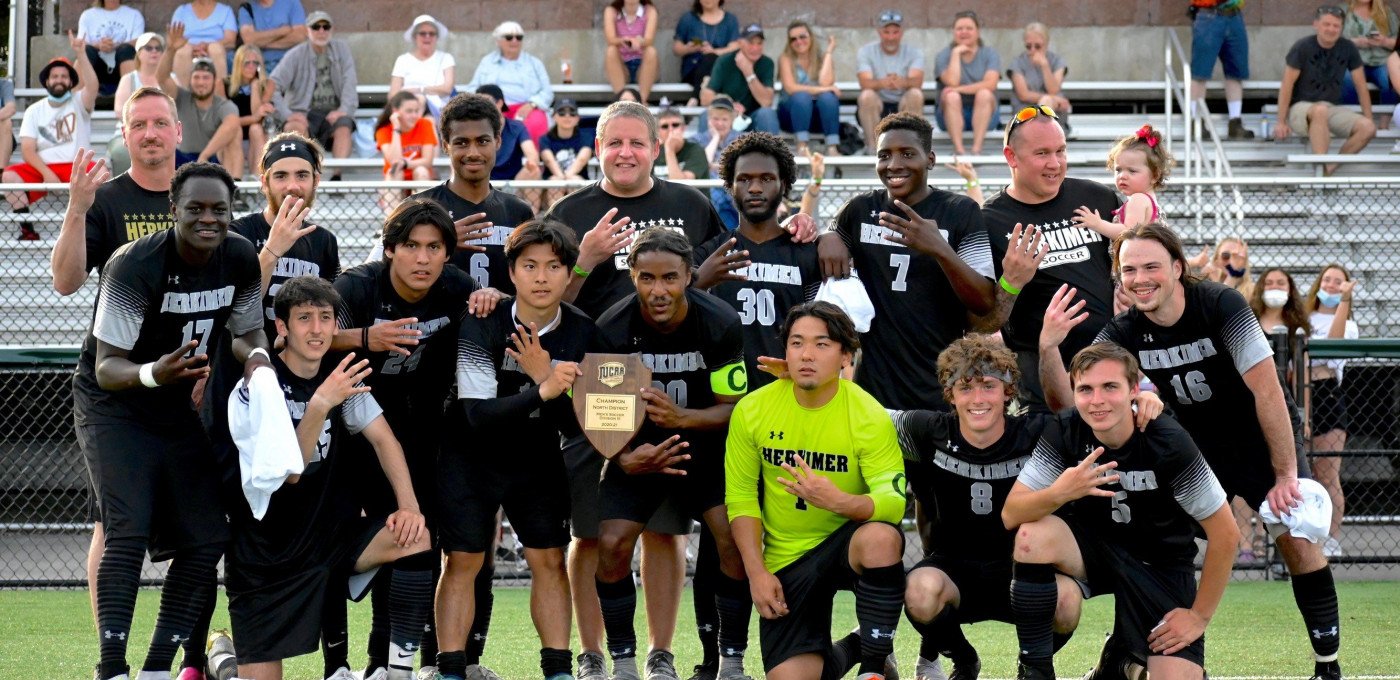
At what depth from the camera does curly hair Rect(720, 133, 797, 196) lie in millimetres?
6285

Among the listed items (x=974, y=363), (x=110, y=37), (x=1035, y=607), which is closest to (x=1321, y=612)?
(x=1035, y=607)

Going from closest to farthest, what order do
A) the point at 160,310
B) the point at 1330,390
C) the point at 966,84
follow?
the point at 160,310 → the point at 1330,390 → the point at 966,84

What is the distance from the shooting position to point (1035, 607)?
541 centimetres

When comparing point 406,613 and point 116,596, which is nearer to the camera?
point 116,596

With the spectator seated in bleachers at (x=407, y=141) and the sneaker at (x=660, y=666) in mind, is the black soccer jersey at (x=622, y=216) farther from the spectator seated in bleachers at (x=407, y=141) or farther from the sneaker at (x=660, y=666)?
the spectator seated in bleachers at (x=407, y=141)

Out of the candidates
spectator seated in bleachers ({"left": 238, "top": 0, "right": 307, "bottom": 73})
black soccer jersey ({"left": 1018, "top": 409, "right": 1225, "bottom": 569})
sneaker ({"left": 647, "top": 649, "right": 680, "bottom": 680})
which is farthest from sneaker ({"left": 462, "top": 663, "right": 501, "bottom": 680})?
spectator seated in bleachers ({"left": 238, "top": 0, "right": 307, "bottom": 73})

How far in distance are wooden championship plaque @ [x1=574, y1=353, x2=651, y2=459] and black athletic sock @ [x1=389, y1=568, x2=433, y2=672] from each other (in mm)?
871

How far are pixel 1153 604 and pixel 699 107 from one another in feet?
30.5

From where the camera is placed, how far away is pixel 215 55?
13.9 meters

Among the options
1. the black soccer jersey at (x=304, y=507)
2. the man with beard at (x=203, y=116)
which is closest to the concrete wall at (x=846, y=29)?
the man with beard at (x=203, y=116)

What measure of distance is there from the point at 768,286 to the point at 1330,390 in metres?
5.35

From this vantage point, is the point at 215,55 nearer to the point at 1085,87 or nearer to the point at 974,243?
the point at 1085,87

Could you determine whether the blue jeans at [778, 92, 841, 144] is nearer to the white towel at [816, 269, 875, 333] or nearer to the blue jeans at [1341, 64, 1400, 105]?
the blue jeans at [1341, 64, 1400, 105]

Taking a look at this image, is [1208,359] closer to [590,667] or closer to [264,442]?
[590,667]
